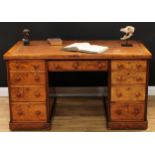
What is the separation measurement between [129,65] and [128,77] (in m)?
0.10

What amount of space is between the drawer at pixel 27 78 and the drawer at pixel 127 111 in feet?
→ 2.04

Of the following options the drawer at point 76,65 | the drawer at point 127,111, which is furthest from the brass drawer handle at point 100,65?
the drawer at point 127,111

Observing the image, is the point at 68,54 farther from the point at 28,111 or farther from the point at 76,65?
the point at 28,111

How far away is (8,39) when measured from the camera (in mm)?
3084

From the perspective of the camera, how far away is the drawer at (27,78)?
2287 mm

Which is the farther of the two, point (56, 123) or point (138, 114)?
point (56, 123)

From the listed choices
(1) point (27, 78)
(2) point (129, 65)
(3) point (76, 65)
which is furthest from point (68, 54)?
(2) point (129, 65)

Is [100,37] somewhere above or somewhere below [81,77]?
above

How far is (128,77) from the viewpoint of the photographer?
2.29 metres

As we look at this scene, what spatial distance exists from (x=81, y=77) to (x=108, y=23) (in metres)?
0.65

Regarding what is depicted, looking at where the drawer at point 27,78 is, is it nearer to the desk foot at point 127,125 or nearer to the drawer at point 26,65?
the drawer at point 26,65
